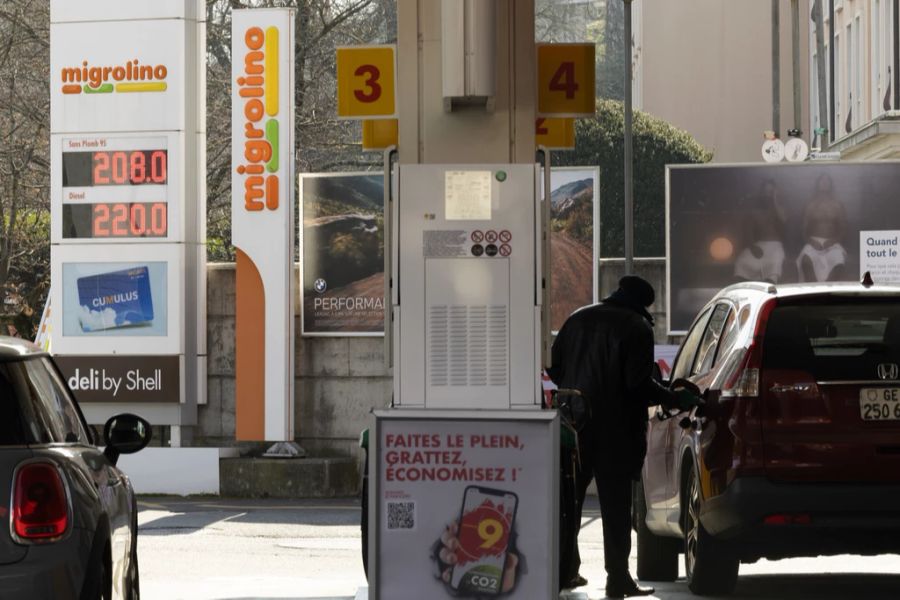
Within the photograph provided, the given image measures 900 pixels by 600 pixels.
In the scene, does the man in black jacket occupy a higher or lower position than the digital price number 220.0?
lower

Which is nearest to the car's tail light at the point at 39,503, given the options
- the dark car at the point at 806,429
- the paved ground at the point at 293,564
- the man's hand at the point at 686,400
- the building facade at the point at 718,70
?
the paved ground at the point at 293,564

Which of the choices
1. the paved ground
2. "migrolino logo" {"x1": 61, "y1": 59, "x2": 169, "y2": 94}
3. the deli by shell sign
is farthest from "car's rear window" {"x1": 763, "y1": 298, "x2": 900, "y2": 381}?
"migrolino logo" {"x1": 61, "y1": 59, "x2": 169, "y2": 94}

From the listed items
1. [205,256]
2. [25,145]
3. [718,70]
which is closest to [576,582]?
[205,256]

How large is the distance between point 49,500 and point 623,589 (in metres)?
4.56

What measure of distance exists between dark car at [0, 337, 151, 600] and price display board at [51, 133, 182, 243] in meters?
12.6

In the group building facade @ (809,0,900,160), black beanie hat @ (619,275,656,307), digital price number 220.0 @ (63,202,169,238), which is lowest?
black beanie hat @ (619,275,656,307)

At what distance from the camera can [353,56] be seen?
10.5 m

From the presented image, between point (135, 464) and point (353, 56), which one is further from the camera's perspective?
point (135, 464)

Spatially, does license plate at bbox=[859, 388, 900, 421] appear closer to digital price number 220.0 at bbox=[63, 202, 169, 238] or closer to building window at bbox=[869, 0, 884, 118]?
digital price number 220.0 at bbox=[63, 202, 169, 238]

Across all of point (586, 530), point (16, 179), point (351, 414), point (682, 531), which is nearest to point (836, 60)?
point (16, 179)

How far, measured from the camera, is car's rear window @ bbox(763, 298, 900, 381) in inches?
381

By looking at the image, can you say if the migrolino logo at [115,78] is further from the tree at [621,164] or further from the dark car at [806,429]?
the tree at [621,164]

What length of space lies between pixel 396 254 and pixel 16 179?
1972cm

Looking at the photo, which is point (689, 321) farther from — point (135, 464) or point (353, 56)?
point (353, 56)
